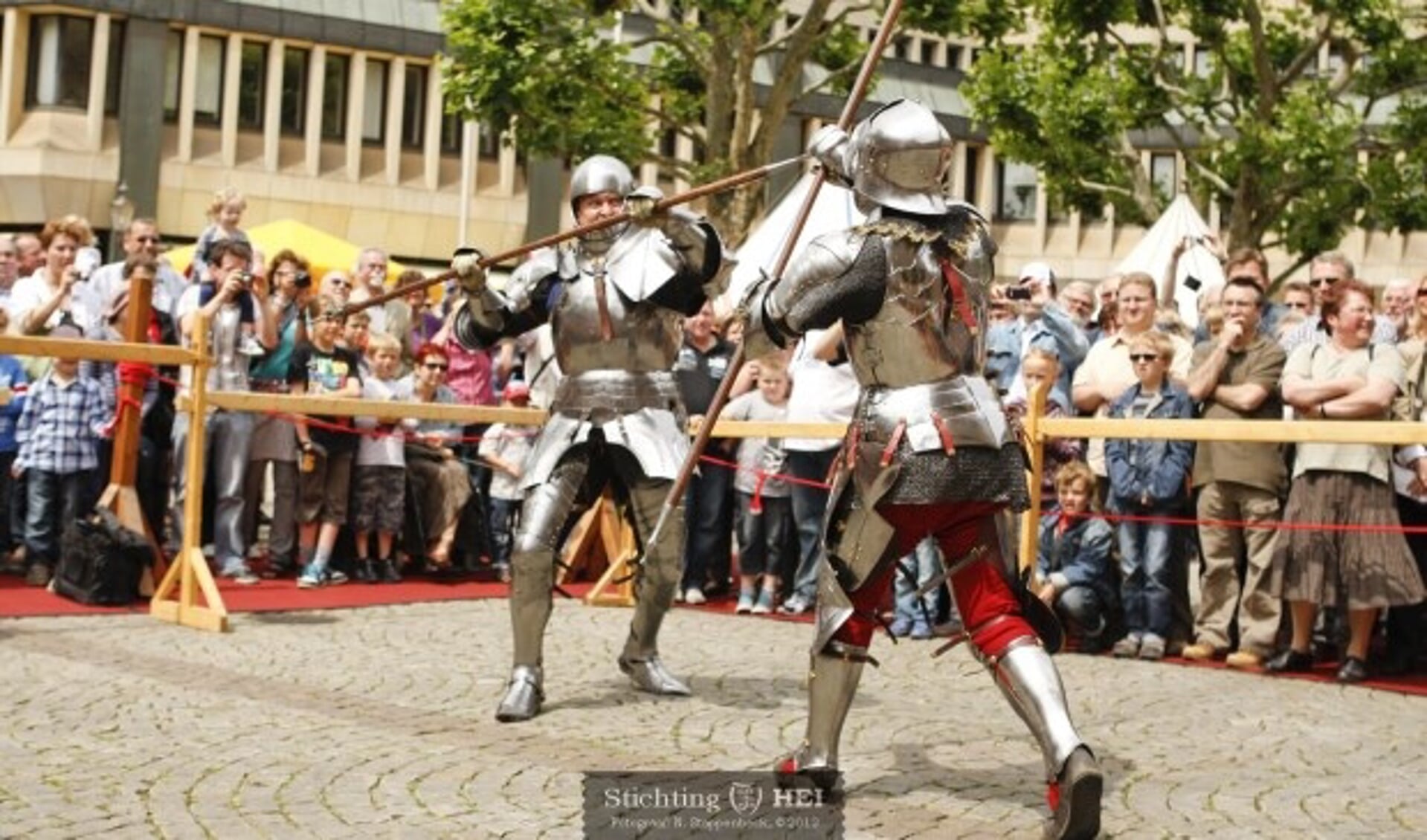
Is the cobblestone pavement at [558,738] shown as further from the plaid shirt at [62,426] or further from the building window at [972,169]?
the building window at [972,169]

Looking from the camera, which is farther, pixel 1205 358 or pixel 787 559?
pixel 787 559

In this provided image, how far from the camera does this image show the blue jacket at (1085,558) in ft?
33.2

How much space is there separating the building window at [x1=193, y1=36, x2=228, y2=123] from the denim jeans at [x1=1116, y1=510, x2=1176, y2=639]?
1134 inches

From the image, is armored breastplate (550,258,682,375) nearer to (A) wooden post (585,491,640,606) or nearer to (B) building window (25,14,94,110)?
(A) wooden post (585,491,640,606)

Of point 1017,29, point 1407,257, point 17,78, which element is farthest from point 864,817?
point 1407,257

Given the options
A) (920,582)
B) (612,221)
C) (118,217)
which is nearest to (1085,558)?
(920,582)

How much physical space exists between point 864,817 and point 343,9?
33192mm

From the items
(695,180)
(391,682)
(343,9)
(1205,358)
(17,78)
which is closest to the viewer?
(391,682)

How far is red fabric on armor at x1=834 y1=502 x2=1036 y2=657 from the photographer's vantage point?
231 inches

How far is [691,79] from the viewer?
2375cm

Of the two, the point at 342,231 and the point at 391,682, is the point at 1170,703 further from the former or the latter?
the point at 342,231

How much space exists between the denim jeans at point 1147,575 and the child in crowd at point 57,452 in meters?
5.57

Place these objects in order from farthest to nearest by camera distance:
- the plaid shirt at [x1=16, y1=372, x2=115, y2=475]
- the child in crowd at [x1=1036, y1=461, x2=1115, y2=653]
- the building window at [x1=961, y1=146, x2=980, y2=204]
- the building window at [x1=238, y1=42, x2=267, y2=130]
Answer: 1. the building window at [x1=961, y1=146, x2=980, y2=204]
2. the building window at [x1=238, y1=42, x2=267, y2=130]
3. the plaid shirt at [x1=16, y1=372, x2=115, y2=475]
4. the child in crowd at [x1=1036, y1=461, x2=1115, y2=653]

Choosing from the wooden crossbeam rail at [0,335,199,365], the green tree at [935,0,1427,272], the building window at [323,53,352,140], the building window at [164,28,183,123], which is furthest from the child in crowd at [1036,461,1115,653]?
the building window at [323,53,352,140]
